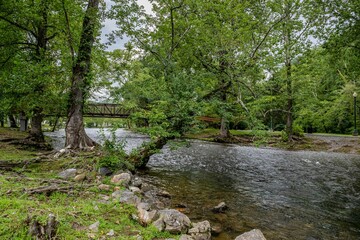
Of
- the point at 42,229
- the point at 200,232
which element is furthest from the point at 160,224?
the point at 42,229

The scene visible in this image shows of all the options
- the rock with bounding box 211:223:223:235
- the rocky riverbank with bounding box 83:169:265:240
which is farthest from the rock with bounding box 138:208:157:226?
the rock with bounding box 211:223:223:235

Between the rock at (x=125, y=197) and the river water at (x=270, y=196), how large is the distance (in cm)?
165

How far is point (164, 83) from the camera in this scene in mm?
10633

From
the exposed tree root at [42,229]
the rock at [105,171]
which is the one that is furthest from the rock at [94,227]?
the rock at [105,171]

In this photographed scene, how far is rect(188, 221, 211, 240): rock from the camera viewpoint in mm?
4410

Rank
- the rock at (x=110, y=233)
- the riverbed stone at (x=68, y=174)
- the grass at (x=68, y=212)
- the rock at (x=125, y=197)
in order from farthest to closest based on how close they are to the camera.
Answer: the riverbed stone at (x=68, y=174), the rock at (x=125, y=197), the rock at (x=110, y=233), the grass at (x=68, y=212)

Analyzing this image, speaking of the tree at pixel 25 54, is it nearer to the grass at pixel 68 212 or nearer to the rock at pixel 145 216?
the grass at pixel 68 212

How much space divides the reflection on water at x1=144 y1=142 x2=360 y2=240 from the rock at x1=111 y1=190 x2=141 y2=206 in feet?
5.55

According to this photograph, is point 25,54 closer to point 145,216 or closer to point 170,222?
point 145,216

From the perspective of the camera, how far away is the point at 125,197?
18.2ft

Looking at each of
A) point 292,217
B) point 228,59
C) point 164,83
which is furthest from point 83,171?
point 228,59

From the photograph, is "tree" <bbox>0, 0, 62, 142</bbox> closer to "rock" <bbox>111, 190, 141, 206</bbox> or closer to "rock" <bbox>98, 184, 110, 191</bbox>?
"rock" <bbox>98, 184, 110, 191</bbox>

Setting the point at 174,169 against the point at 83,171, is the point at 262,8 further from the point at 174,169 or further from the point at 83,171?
the point at 83,171

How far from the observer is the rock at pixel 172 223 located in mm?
4254
